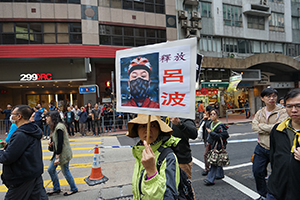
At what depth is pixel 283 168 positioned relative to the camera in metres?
2.26

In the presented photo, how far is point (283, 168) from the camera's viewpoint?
88.8 inches

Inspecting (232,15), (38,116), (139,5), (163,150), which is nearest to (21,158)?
(163,150)

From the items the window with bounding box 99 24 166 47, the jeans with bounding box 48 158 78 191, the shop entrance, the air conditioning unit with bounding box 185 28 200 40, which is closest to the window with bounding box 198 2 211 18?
the air conditioning unit with bounding box 185 28 200 40

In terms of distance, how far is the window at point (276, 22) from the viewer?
2605cm

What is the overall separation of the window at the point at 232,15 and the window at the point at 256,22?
62.8 inches

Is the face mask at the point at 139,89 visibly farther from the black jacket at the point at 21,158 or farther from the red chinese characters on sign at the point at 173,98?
the black jacket at the point at 21,158

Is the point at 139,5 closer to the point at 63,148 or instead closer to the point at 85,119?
the point at 85,119

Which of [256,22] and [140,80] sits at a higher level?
[256,22]

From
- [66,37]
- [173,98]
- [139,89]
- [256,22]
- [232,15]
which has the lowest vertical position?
[173,98]

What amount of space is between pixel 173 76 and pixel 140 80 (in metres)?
0.37

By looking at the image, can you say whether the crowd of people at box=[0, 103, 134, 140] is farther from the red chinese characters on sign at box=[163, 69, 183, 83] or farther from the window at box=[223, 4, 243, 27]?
the window at box=[223, 4, 243, 27]

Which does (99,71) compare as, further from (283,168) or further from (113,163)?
(283,168)

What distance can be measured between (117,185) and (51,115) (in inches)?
93.8

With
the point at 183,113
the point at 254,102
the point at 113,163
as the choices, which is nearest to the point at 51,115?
the point at 113,163
